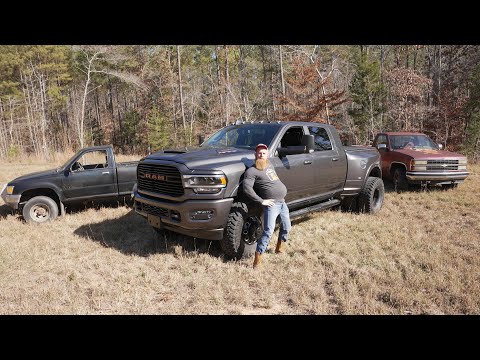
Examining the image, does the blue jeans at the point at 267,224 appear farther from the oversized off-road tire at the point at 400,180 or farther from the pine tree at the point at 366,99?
the pine tree at the point at 366,99

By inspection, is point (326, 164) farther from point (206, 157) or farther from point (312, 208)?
point (206, 157)

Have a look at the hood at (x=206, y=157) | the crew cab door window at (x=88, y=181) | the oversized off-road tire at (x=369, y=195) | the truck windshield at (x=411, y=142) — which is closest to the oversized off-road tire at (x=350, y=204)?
the oversized off-road tire at (x=369, y=195)

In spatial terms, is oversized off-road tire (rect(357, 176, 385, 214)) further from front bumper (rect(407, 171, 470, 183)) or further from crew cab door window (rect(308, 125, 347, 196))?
front bumper (rect(407, 171, 470, 183))

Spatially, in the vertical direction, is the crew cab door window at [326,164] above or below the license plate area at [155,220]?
above

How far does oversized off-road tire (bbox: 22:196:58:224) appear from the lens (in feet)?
22.0

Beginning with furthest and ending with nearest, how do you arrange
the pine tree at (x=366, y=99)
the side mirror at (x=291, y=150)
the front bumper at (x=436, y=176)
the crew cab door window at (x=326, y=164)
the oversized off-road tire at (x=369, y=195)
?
the pine tree at (x=366, y=99)
the front bumper at (x=436, y=176)
the oversized off-road tire at (x=369, y=195)
the crew cab door window at (x=326, y=164)
the side mirror at (x=291, y=150)

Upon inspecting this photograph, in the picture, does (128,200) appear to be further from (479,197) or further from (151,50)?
(151,50)

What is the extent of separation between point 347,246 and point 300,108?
1649 cm

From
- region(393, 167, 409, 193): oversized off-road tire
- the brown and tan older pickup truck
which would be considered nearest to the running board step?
the brown and tan older pickup truck

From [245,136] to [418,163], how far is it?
19.7ft

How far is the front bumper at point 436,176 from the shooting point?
8.77 meters

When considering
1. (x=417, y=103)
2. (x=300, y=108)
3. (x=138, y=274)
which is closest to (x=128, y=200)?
(x=138, y=274)

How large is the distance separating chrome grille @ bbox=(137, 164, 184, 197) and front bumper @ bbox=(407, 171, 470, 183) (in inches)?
291

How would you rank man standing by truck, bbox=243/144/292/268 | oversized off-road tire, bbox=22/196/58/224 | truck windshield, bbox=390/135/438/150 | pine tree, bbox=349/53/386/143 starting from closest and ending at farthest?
man standing by truck, bbox=243/144/292/268 → oversized off-road tire, bbox=22/196/58/224 → truck windshield, bbox=390/135/438/150 → pine tree, bbox=349/53/386/143
